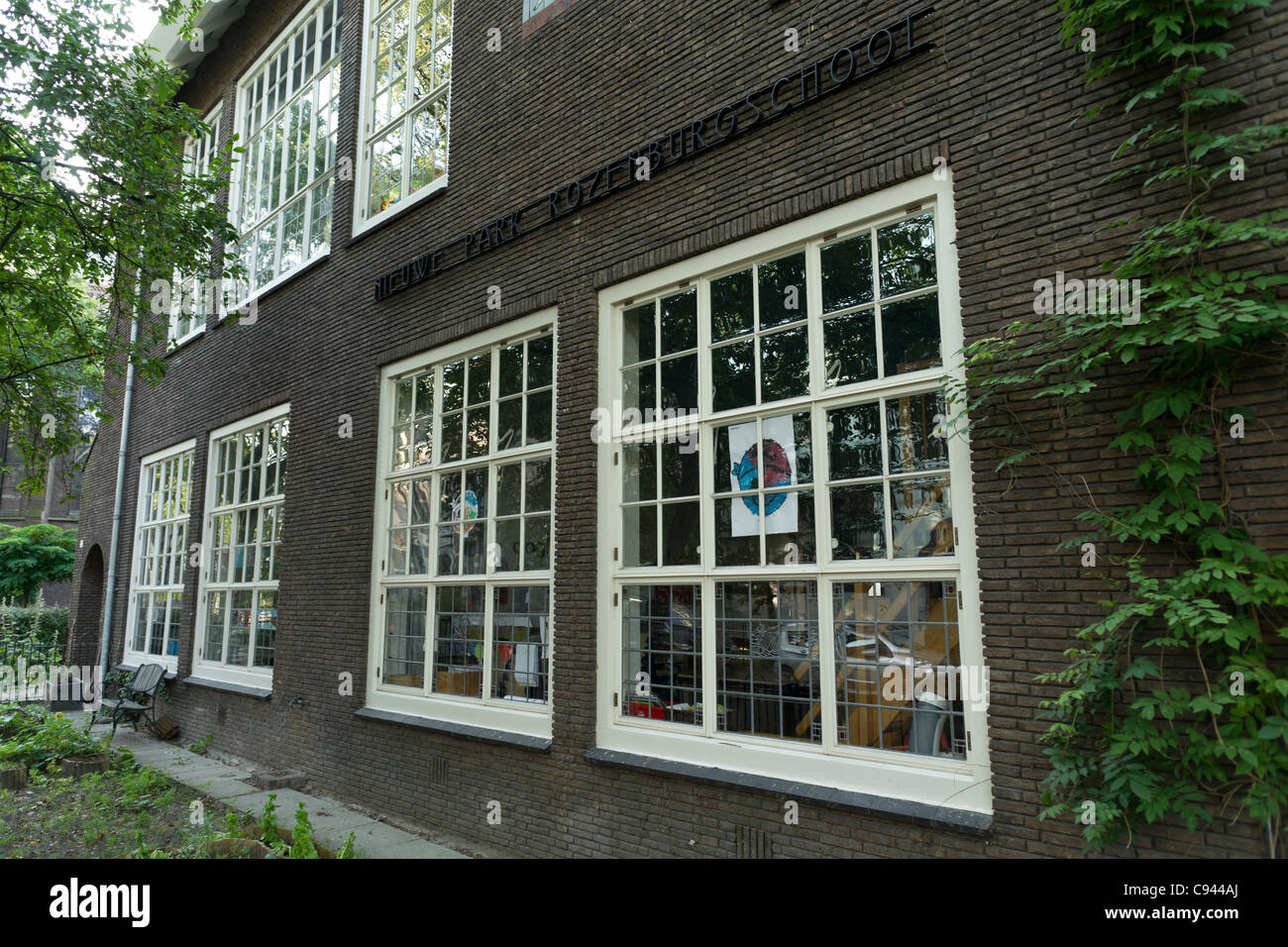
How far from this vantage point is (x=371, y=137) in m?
9.78

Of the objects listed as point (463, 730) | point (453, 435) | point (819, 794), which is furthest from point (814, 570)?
point (453, 435)

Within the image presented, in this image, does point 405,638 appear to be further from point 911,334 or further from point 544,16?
point 544,16

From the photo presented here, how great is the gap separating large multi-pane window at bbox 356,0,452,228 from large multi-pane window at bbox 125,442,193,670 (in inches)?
250

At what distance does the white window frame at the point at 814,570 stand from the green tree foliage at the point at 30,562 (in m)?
26.5

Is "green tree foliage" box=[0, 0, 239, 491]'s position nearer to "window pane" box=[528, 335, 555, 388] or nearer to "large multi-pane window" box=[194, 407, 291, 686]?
"large multi-pane window" box=[194, 407, 291, 686]

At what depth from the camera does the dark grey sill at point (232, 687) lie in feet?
32.7

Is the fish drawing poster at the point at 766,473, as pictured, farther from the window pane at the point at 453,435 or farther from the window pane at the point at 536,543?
the window pane at the point at 453,435

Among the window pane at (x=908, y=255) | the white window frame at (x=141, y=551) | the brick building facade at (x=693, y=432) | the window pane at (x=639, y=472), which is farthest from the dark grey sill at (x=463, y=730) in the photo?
the white window frame at (x=141, y=551)

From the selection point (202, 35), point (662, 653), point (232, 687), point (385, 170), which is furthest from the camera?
point (202, 35)

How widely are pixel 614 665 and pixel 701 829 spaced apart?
1.35 m

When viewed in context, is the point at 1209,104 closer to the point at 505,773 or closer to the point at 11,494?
the point at 505,773

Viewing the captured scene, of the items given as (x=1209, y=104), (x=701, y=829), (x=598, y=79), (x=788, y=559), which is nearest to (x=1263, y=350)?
(x=1209, y=104)

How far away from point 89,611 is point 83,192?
11044 millimetres

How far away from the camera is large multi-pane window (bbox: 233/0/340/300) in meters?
10.9
